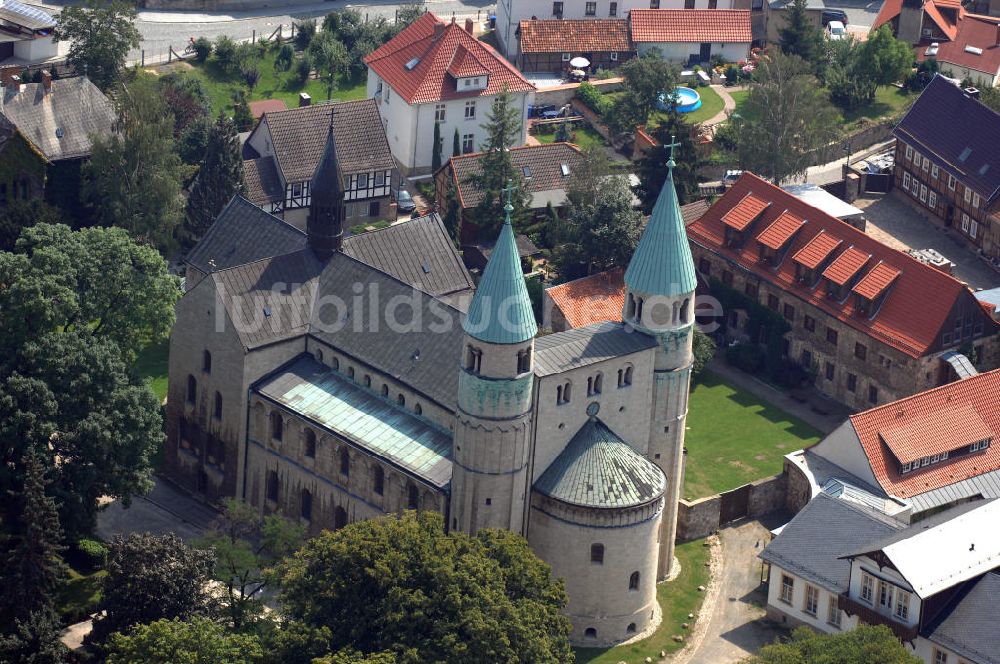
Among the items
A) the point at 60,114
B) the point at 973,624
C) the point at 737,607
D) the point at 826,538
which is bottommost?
the point at 737,607

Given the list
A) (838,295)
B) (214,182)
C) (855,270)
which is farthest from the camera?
(214,182)

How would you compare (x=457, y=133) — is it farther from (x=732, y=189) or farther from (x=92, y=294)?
(x=92, y=294)

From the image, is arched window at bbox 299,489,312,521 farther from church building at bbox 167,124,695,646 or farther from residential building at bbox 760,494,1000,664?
residential building at bbox 760,494,1000,664

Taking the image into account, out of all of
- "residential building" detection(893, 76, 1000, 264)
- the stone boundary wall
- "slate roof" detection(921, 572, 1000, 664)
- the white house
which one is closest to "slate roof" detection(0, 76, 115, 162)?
the white house

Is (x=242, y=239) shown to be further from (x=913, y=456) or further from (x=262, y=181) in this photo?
(x=913, y=456)

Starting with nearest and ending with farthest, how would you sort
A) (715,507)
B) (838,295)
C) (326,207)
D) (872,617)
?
(872,617), (326,207), (715,507), (838,295)

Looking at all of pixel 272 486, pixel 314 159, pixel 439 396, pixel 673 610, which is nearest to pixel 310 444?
pixel 272 486
